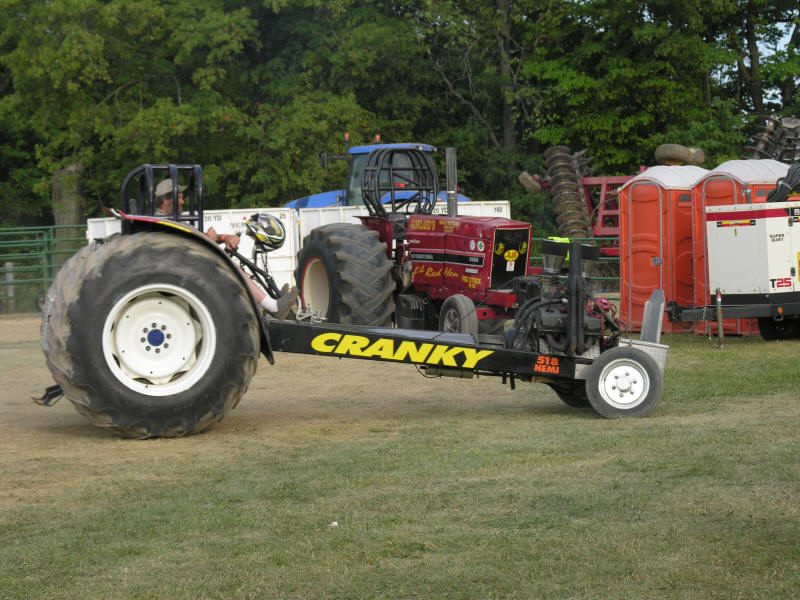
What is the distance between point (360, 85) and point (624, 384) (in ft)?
75.7

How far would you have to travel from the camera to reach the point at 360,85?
30406 mm

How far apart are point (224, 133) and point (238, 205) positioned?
192cm

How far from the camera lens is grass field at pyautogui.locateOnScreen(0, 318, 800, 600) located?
15.3 feet

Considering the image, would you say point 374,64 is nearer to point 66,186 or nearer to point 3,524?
point 66,186

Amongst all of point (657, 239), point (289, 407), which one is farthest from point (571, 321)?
point (657, 239)

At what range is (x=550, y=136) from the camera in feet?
102

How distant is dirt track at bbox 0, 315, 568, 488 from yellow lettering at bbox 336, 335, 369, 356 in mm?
620

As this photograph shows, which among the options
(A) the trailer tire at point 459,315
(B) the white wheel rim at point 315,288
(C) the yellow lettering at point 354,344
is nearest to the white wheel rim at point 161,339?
(C) the yellow lettering at point 354,344

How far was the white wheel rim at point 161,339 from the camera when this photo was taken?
309 inches

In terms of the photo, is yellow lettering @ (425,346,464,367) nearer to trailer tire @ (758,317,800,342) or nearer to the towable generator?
the towable generator

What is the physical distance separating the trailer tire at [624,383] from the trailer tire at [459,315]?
3557mm

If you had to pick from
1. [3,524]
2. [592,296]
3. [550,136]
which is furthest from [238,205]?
[3,524]

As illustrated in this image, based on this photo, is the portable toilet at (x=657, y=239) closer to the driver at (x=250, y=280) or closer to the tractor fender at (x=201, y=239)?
the driver at (x=250, y=280)

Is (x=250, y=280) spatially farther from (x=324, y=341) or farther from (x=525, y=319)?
(x=525, y=319)
